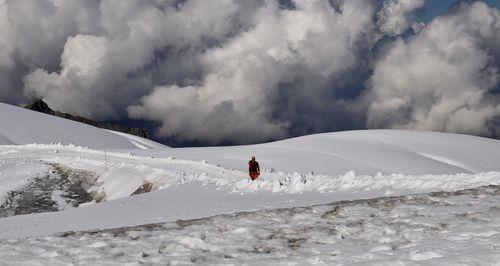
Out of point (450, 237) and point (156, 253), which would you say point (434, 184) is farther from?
point (156, 253)

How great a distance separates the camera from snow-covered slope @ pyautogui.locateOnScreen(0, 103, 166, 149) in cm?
7346

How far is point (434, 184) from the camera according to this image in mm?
15016

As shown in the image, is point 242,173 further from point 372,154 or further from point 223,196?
point 372,154

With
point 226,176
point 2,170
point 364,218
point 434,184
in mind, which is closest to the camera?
point 364,218

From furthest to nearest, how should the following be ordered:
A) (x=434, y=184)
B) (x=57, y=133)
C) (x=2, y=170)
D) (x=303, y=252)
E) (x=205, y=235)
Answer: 1. (x=57, y=133)
2. (x=2, y=170)
3. (x=434, y=184)
4. (x=205, y=235)
5. (x=303, y=252)

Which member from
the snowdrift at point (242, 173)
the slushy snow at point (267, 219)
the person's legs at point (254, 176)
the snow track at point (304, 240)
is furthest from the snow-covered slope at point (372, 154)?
the snow track at point (304, 240)

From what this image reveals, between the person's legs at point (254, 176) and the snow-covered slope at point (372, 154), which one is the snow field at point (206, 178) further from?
the snow-covered slope at point (372, 154)

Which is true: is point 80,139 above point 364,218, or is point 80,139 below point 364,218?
above

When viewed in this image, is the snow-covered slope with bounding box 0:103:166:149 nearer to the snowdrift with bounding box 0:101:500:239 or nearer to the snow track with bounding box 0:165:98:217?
the snowdrift with bounding box 0:101:500:239

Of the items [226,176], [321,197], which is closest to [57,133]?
[226,176]

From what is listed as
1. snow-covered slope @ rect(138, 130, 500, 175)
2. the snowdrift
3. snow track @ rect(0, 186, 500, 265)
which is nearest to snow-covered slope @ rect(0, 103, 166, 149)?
the snowdrift

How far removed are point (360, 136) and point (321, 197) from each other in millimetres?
36910

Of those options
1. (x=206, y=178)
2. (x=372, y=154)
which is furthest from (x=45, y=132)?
(x=206, y=178)

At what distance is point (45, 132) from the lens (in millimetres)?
79125
